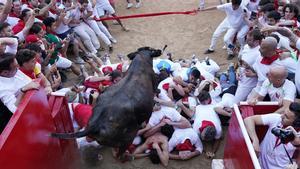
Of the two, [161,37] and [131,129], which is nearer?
[131,129]

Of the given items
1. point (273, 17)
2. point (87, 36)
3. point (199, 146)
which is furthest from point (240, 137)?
point (87, 36)

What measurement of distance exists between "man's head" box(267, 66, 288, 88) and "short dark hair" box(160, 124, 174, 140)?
1593 mm

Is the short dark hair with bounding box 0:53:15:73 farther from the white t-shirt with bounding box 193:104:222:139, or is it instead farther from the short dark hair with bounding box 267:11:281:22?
the short dark hair with bounding box 267:11:281:22

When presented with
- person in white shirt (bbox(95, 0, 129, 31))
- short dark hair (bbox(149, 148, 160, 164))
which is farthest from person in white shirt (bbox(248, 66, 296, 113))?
person in white shirt (bbox(95, 0, 129, 31))

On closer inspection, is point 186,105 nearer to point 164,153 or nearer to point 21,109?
point 164,153

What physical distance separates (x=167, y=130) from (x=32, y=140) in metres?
2.45

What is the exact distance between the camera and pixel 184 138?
5.75 m

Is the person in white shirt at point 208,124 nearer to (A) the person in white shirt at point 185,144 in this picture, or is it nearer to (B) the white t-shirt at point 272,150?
(A) the person in white shirt at point 185,144

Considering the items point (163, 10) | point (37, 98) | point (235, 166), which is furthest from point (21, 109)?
point (163, 10)

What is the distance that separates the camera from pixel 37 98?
4160 millimetres

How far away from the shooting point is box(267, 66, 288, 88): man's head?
4.94 metres

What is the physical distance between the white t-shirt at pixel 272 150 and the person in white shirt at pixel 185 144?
1.59 metres

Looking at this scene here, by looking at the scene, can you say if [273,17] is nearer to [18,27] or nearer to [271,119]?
[271,119]

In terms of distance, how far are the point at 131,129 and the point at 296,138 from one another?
160 cm
